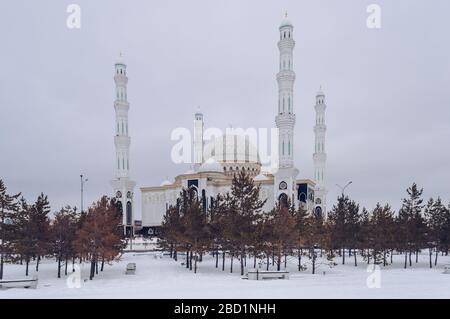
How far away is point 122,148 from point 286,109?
29678 mm

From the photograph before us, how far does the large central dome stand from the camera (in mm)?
73812

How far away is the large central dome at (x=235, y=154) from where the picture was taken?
242ft

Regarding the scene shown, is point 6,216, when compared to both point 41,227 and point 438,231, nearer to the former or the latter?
point 41,227

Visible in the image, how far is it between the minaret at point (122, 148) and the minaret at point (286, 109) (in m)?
27.2

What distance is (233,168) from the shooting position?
243ft

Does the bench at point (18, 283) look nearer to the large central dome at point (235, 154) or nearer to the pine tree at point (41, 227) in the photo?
the pine tree at point (41, 227)

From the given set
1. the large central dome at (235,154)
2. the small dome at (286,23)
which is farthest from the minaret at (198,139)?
the small dome at (286,23)
